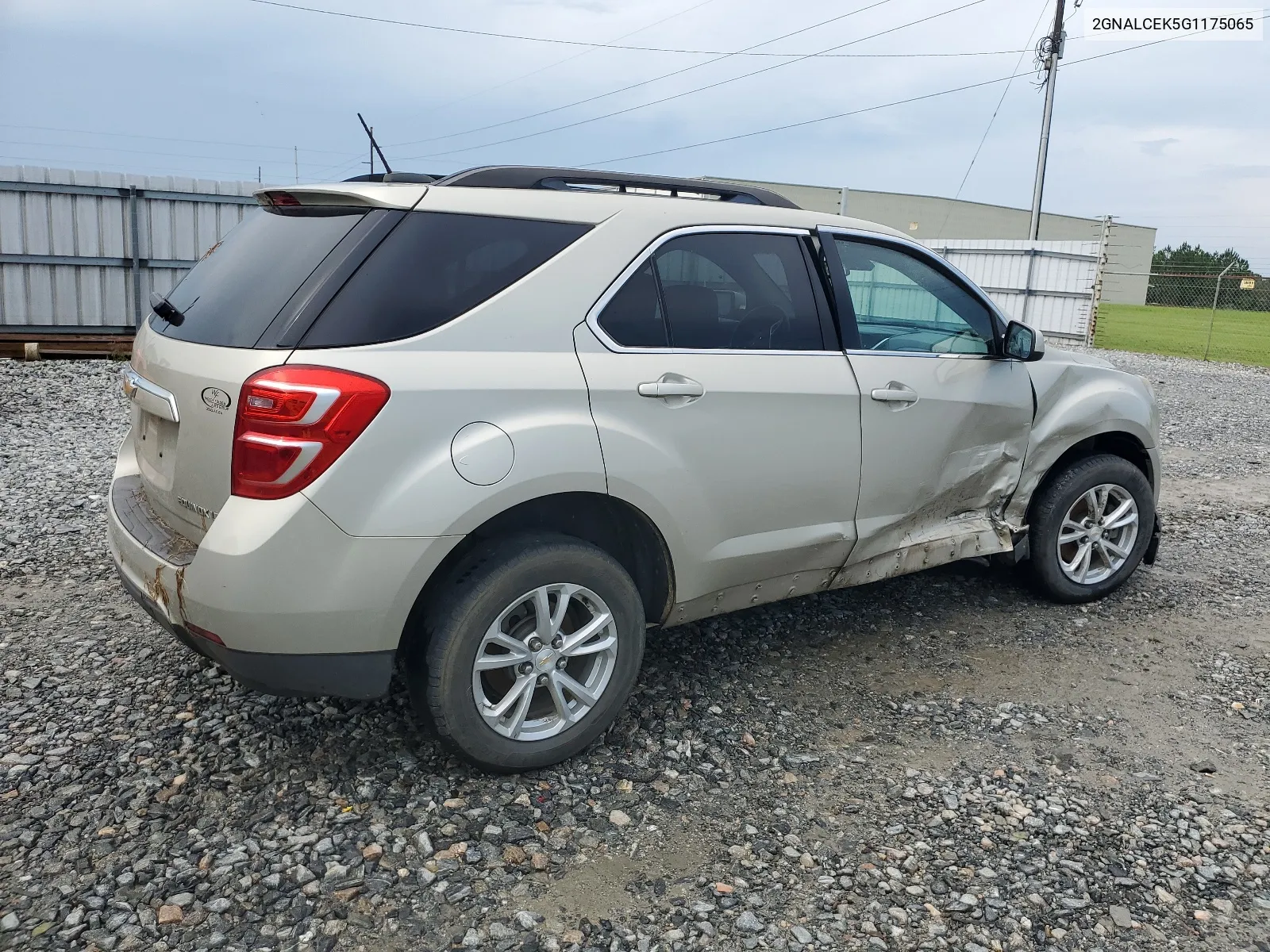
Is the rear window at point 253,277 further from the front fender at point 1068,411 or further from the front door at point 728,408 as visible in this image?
the front fender at point 1068,411

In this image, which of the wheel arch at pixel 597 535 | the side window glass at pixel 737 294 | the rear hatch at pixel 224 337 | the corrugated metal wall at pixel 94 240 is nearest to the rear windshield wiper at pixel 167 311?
the rear hatch at pixel 224 337

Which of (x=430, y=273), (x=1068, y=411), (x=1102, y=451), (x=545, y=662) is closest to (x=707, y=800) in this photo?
(x=545, y=662)

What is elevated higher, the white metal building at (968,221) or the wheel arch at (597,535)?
the white metal building at (968,221)

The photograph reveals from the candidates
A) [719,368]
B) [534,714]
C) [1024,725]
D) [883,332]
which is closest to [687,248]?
[719,368]

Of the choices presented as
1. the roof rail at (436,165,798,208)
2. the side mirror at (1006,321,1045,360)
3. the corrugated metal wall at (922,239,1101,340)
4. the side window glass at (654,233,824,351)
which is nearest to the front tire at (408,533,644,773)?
the side window glass at (654,233,824,351)

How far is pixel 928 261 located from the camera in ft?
14.1

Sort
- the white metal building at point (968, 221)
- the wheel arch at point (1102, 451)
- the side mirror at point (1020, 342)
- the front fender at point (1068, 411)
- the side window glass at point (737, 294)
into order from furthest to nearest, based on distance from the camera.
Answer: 1. the white metal building at point (968, 221)
2. the wheel arch at point (1102, 451)
3. the front fender at point (1068, 411)
4. the side mirror at point (1020, 342)
5. the side window glass at point (737, 294)

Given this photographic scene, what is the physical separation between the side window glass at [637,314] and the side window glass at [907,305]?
97 cm

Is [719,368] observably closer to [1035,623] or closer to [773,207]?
[773,207]

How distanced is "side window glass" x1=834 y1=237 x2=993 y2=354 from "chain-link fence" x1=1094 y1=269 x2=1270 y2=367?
15.5 meters

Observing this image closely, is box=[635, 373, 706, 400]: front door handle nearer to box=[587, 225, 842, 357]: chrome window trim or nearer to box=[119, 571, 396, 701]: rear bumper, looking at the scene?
box=[587, 225, 842, 357]: chrome window trim

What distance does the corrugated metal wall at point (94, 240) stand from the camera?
1188 centimetres

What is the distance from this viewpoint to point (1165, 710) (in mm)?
3914

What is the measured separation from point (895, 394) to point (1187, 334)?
31730 mm
